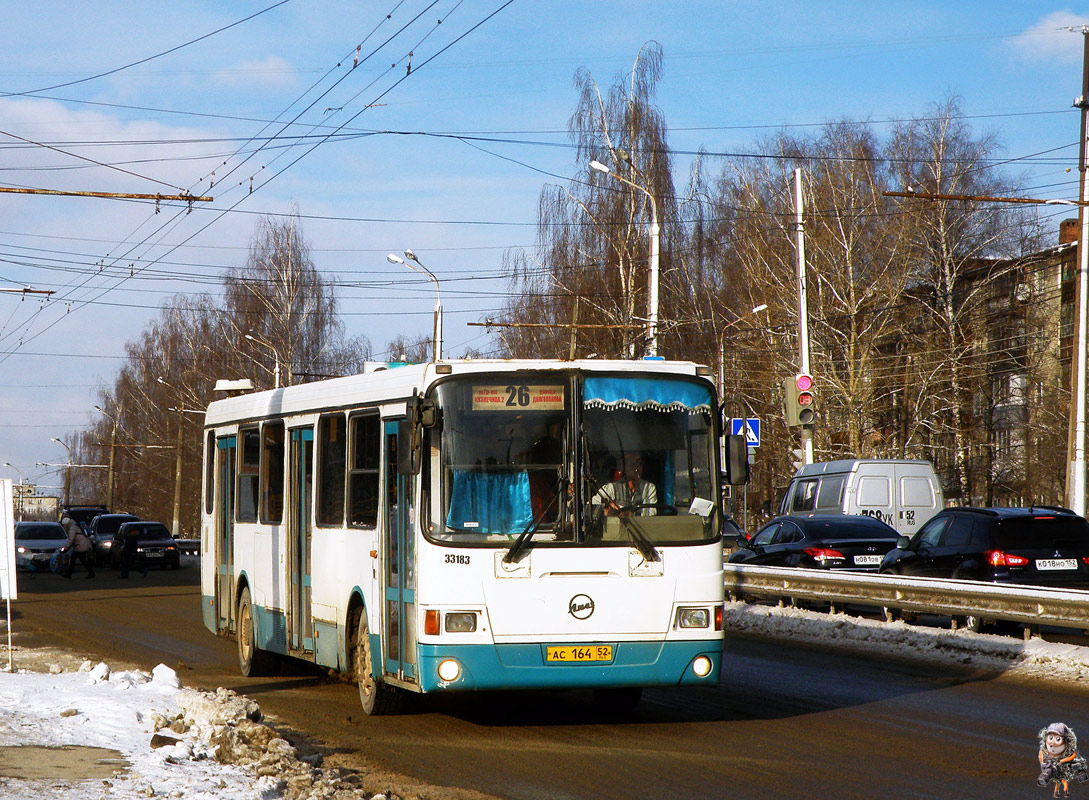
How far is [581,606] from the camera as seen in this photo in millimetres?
9977

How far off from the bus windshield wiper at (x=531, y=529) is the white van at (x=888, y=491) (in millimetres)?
19173

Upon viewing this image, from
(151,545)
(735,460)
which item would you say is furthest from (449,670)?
(151,545)

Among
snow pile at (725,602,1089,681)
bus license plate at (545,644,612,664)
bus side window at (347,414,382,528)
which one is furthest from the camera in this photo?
snow pile at (725,602,1089,681)

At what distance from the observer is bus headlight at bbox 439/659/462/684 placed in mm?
9820

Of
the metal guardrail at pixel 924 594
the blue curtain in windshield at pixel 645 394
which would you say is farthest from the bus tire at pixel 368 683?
the metal guardrail at pixel 924 594

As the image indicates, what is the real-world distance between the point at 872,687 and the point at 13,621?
1417cm

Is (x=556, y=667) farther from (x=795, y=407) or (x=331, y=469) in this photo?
(x=795, y=407)

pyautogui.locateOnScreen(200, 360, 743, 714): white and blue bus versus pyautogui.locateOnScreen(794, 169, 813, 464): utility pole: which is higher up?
pyautogui.locateOnScreen(794, 169, 813, 464): utility pole

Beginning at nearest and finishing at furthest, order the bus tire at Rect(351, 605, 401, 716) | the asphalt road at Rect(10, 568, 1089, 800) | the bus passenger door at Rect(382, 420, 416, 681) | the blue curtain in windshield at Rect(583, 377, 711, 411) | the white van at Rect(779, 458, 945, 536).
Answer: the asphalt road at Rect(10, 568, 1089, 800) → the bus passenger door at Rect(382, 420, 416, 681) → the blue curtain in windshield at Rect(583, 377, 711, 411) → the bus tire at Rect(351, 605, 401, 716) → the white van at Rect(779, 458, 945, 536)

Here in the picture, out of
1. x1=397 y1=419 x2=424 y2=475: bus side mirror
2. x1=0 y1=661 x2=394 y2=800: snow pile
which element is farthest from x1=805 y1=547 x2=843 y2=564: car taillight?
x1=397 y1=419 x2=424 y2=475: bus side mirror

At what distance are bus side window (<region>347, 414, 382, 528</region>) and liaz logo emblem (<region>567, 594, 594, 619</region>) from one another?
1.84m

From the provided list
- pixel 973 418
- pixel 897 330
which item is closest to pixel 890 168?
pixel 897 330

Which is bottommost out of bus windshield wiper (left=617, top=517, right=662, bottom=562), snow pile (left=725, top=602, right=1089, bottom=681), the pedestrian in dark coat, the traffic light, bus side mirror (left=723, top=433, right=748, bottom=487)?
snow pile (left=725, top=602, right=1089, bottom=681)

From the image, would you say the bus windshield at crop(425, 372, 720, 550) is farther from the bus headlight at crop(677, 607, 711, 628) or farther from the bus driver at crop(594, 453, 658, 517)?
the bus headlight at crop(677, 607, 711, 628)
